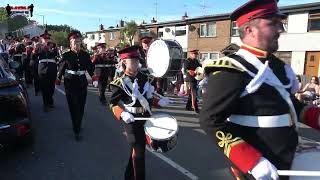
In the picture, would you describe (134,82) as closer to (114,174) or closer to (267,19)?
(114,174)

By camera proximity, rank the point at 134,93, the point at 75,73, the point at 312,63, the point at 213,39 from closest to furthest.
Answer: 1. the point at 134,93
2. the point at 75,73
3. the point at 312,63
4. the point at 213,39

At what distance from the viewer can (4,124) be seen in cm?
559

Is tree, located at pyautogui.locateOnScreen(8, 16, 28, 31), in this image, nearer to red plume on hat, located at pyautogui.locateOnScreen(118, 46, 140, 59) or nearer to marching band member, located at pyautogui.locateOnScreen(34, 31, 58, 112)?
marching band member, located at pyautogui.locateOnScreen(34, 31, 58, 112)

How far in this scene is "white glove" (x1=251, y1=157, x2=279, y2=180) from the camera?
2117 mm

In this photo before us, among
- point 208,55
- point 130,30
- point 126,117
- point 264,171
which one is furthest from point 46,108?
point 130,30

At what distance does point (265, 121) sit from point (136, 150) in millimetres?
2437

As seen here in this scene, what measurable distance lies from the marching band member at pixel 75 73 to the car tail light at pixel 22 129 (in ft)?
5.40

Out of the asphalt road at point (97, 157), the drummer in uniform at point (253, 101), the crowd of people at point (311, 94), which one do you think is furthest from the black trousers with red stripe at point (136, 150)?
the crowd of people at point (311, 94)

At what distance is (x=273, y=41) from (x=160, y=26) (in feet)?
117

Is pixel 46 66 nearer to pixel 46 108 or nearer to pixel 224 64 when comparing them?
pixel 46 108

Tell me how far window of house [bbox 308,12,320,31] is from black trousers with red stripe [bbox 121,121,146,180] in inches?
818

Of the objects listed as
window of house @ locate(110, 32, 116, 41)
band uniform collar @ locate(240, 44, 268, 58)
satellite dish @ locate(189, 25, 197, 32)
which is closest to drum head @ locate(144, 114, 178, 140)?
band uniform collar @ locate(240, 44, 268, 58)

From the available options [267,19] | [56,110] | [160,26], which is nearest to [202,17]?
[160,26]

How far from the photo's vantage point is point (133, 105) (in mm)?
4801
